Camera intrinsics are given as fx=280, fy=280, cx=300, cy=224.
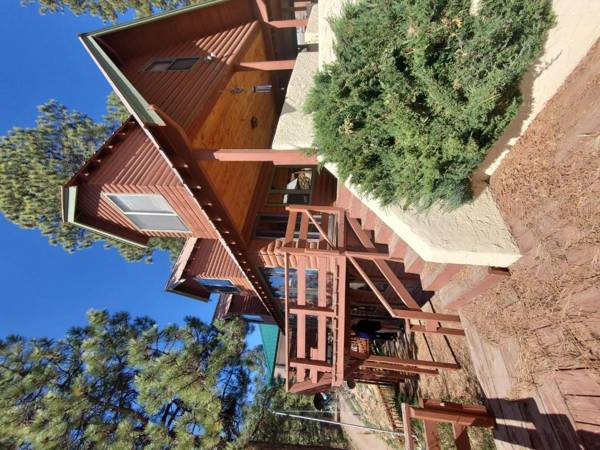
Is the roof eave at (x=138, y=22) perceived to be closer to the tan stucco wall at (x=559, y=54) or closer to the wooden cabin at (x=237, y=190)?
the wooden cabin at (x=237, y=190)

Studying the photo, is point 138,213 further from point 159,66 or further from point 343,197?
point 343,197

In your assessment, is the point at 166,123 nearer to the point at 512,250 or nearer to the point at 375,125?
the point at 375,125

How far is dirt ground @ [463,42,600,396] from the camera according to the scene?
255 cm

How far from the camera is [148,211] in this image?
7559 mm

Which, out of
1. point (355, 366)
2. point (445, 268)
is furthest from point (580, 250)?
point (355, 366)

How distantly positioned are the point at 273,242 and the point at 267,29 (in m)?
6.15

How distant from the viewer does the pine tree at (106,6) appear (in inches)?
548

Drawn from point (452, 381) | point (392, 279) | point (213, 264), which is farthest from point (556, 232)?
point (213, 264)

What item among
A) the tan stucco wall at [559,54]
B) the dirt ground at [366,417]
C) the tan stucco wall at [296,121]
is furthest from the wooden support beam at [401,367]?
the tan stucco wall at [559,54]

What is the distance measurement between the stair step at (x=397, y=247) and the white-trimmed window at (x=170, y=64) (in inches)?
230

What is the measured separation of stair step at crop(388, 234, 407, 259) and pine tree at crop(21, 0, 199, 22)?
1603cm

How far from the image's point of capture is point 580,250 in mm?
2621

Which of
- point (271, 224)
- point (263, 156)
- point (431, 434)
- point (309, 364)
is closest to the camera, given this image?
point (431, 434)

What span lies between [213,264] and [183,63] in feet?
20.2
